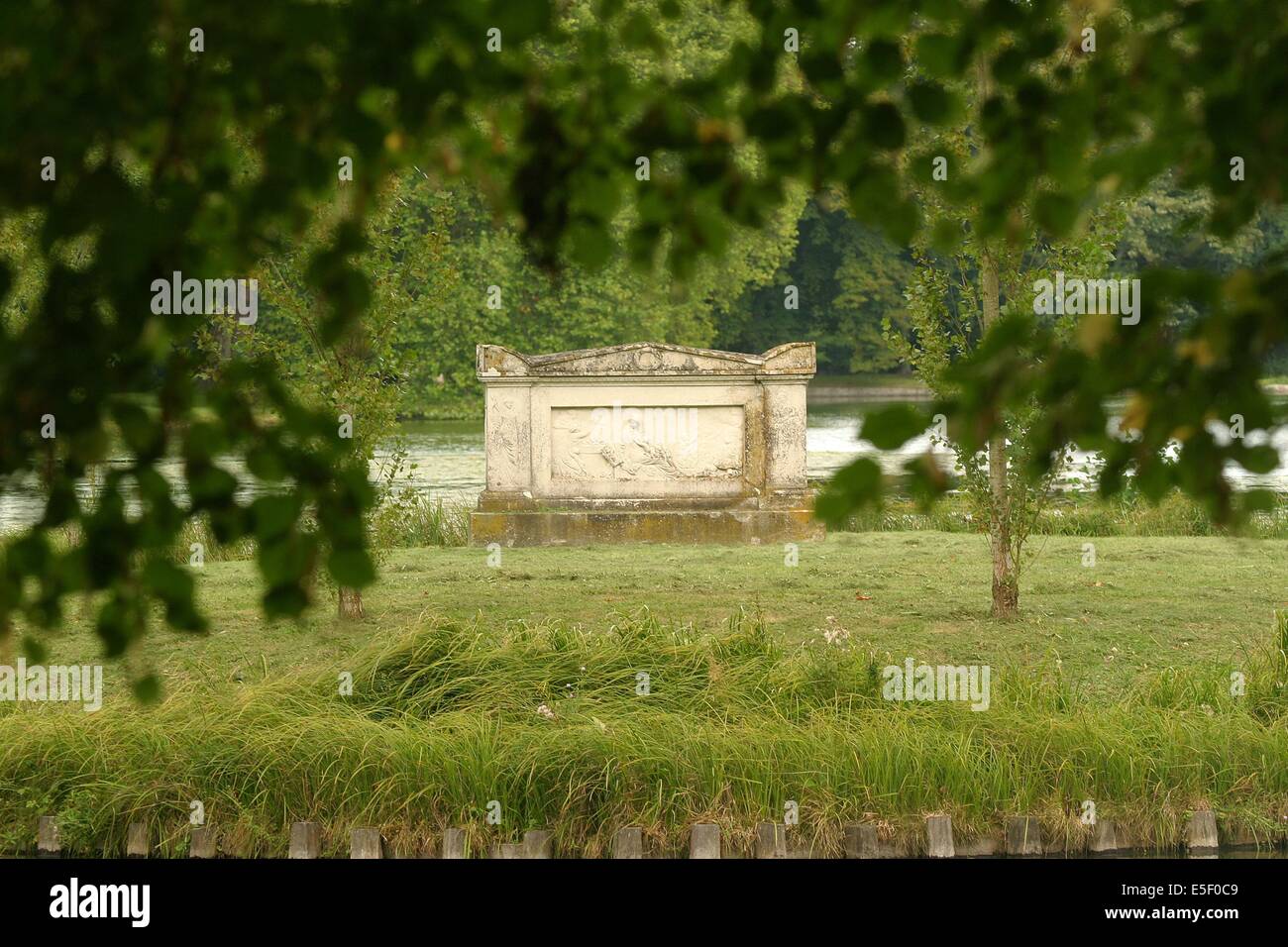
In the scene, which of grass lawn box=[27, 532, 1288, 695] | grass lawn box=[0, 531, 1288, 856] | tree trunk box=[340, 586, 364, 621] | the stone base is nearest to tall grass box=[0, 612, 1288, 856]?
grass lawn box=[0, 531, 1288, 856]

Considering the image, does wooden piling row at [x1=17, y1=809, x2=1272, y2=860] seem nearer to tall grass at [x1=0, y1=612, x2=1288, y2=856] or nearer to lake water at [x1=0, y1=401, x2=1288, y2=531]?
tall grass at [x1=0, y1=612, x2=1288, y2=856]

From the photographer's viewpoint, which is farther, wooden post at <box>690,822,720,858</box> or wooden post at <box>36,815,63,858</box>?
wooden post at <box>36,815,63,858</box>

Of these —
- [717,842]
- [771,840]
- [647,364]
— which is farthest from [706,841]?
[647,364]

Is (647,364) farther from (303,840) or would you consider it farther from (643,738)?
(303,840)

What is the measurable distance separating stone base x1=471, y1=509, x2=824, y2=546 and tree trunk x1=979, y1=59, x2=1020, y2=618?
4000 mm

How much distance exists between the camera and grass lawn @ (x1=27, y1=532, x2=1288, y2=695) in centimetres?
883

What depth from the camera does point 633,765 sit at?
20.8 feet

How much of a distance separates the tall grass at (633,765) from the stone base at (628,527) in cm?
657

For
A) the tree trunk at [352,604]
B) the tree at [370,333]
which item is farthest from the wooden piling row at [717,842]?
the tree trunk at [352,604]

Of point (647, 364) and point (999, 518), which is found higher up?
point (647, 364)

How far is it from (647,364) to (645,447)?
2.47 feet

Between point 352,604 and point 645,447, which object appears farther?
point 645,447

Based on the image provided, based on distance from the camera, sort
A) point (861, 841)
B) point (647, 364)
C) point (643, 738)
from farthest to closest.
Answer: point (647, 364) < point (643, 738) < point (861, 841)
